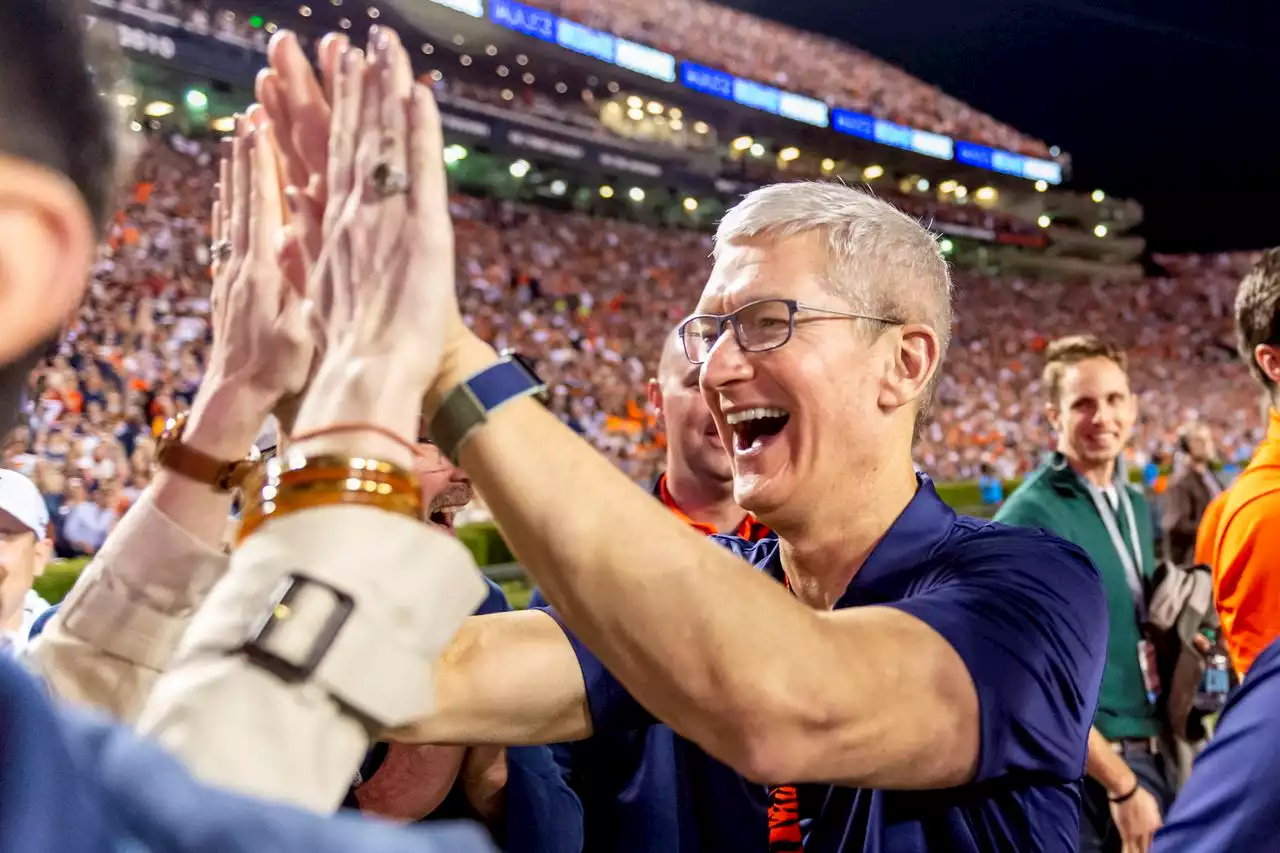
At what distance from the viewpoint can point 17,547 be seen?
2.88 metres

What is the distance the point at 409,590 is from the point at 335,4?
1766cm

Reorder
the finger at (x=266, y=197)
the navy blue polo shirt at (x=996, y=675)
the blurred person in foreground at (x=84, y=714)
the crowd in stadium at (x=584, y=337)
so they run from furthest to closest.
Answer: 1. the crowd in stadium at (x=584, y=337)
2. the navy blue polo shirt at (x=996, y=675)
3. the finger at (x=266, y=197)
4. the blurred person in foreground at (x=84, y=714)

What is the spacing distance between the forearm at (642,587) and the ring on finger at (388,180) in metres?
0.23

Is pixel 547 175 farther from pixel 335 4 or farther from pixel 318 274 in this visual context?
pixel 318 274

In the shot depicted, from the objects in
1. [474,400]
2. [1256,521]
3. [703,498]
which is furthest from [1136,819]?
[474,400]

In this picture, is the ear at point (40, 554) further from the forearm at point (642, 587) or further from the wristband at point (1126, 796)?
the wristband at point (1126, 796)

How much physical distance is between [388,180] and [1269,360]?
2.64 m

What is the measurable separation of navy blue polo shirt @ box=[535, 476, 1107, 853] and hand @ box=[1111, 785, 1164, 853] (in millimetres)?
1963

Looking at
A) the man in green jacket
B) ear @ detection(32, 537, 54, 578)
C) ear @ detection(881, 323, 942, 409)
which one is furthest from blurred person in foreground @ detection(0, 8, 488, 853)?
the man in green jacket

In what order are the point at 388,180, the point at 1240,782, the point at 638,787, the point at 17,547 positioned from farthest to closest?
the point at 17,547, the point at 638,787, the point at 1240,782, the point at 388,180

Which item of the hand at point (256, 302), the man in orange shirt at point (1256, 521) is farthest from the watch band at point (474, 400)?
the man in orange shirt at point (1256, 521)

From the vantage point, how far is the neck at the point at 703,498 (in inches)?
125

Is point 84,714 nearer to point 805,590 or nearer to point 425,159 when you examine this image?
point 425,159

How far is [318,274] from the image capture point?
902mm
